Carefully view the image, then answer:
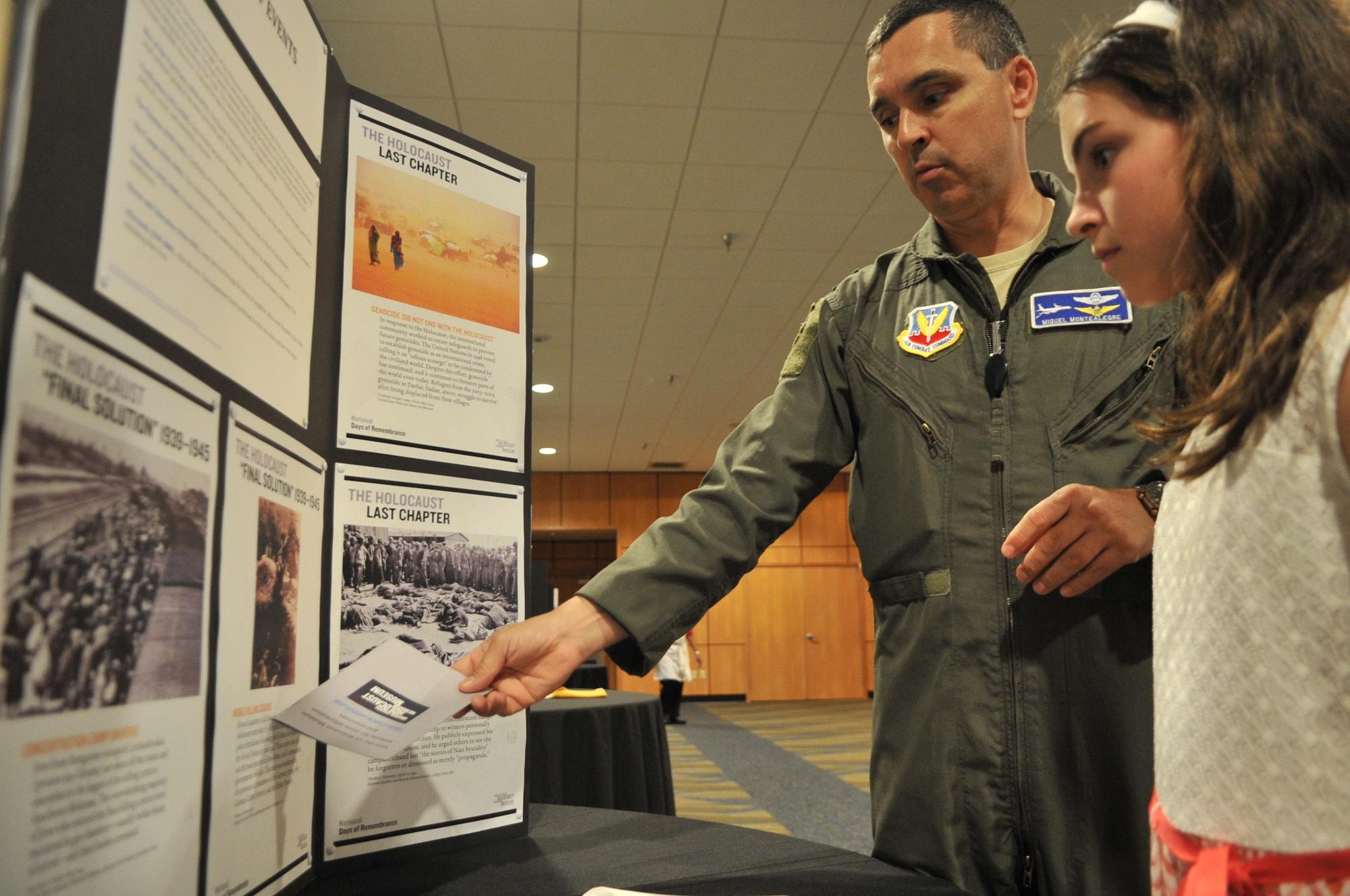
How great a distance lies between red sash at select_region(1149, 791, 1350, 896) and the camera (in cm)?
55

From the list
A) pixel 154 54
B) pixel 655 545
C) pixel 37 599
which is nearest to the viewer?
pixel 37 599

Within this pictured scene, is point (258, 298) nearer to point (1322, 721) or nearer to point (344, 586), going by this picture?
point (344, 586)

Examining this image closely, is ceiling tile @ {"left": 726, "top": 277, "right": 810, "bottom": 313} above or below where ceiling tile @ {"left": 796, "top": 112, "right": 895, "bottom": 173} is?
above

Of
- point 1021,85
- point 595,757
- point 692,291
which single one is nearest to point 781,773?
point 692,291

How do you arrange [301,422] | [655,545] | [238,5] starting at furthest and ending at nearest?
[655,545]
[301,422]
[238,5]

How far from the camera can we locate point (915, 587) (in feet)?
3.97

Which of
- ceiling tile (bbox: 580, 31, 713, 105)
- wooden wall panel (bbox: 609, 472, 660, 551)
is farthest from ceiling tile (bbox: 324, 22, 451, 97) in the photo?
wooden wall panel (bbox: 609, 472, 660, 551)

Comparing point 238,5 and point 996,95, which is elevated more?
point 996,95

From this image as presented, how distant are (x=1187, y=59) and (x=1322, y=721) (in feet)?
1.53

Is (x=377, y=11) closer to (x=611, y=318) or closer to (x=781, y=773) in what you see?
(x=611, y=318)

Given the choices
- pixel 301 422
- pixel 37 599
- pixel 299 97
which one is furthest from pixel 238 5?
pixel 37 599

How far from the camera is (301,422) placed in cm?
101

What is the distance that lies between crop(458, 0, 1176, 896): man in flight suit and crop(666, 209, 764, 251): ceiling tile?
3.98 metres

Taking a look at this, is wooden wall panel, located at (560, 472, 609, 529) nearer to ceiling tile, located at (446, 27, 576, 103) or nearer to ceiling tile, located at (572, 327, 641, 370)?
ceiling tile, located at (572, 327, 641, 370)
